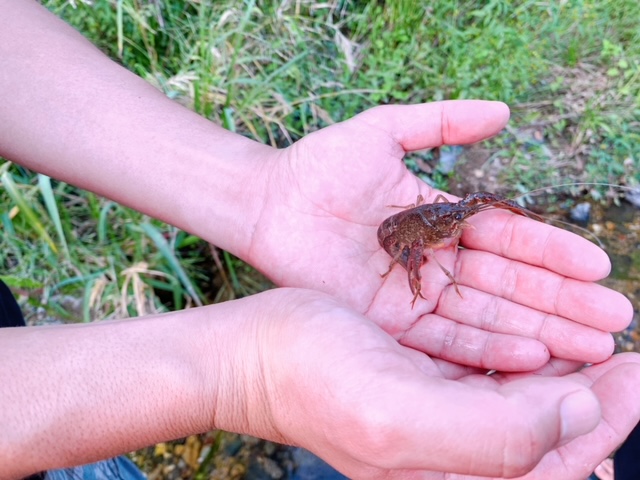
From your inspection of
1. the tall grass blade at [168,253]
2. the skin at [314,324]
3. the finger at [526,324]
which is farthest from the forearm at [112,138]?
the finger at [526,324]

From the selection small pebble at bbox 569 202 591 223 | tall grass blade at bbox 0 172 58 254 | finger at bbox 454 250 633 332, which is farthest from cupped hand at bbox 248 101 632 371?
small pebble at bbox 569 202 591 223

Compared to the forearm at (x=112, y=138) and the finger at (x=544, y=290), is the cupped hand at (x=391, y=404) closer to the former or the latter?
the finger at (x=544, y=290)

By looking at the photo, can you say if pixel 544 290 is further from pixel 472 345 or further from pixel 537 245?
pixel 472 345

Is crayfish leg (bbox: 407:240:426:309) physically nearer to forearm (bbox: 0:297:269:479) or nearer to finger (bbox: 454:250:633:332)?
finger (bbox: 454:250:633:332)

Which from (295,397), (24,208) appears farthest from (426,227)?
(24,208)

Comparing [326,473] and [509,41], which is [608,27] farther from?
[326,473]
